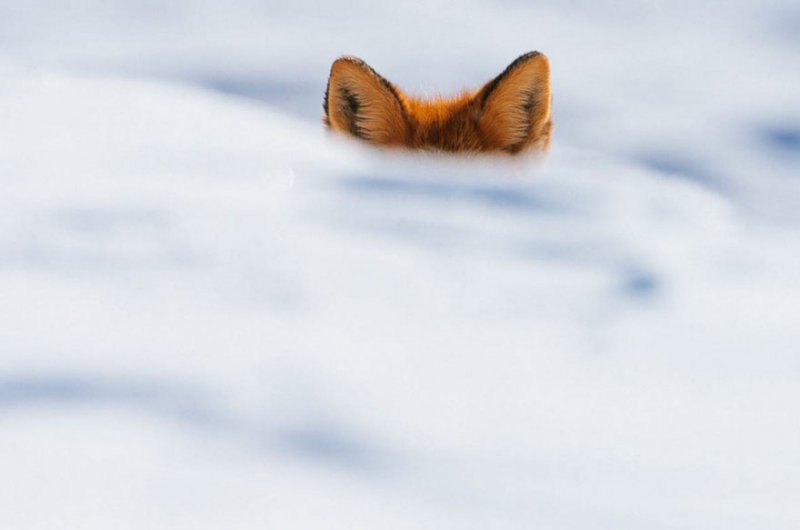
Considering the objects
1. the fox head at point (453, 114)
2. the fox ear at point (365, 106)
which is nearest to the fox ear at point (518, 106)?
the fox head at point (453, 114)

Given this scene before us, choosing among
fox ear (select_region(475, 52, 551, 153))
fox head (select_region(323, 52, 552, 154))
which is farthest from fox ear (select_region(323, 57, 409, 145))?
fox ear (select_region(475, 52, 551, 153))

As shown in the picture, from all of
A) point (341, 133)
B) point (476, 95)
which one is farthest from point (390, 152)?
point (476, 95)

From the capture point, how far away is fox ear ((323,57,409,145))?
6906mm

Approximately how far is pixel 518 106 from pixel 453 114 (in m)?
0.50

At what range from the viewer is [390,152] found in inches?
277

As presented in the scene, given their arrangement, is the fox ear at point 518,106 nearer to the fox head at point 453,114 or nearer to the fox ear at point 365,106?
the fox head at point 453,114

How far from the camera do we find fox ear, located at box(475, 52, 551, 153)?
6.86 metres

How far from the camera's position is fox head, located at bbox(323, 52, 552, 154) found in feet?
22.6

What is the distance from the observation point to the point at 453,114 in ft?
24.0

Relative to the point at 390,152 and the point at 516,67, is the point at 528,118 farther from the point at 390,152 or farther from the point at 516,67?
the point at 390,152

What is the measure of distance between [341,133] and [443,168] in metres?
0.76

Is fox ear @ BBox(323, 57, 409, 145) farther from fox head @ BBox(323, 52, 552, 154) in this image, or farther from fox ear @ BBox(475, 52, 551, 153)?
fox ear @ BBox(475, 52, 551, 153)

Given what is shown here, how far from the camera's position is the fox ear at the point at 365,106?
6.91 metres

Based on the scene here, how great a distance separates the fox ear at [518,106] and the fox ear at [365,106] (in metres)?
0.58
